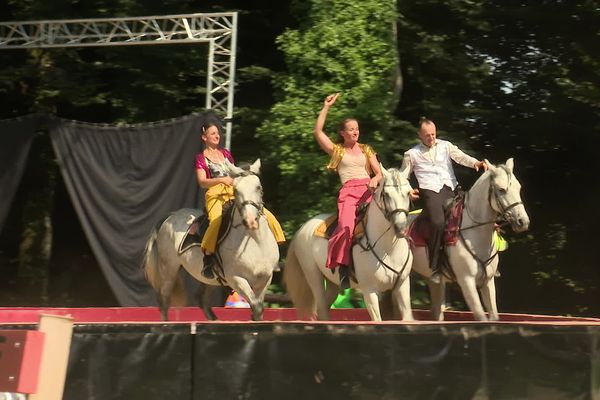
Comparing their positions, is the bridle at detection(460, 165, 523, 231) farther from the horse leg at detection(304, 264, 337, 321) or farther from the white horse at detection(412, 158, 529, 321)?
the horse leg at detection(304, 264, 337, 321)

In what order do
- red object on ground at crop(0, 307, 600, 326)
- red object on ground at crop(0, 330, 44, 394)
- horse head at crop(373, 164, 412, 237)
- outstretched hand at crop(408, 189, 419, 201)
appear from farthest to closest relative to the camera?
red object on ground at crop(0, 307, 600, 326) → outstretched hand at crop(408, 189, 419, 201) → horse head at crop(373, 164, 412, 237) → red object on ground at crop(0, 330, 44, 394)

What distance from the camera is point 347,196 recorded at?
31.4ft

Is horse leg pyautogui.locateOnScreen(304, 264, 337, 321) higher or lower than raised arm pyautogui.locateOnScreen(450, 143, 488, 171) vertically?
lower

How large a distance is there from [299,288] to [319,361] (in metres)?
3.63

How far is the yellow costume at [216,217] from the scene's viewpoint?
9781 mm

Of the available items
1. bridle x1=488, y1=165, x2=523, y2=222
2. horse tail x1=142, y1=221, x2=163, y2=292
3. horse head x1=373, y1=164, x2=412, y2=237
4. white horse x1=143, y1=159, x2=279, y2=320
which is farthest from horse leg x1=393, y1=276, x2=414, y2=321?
horse tail x1=142, y1=221, x2=163, y2=292

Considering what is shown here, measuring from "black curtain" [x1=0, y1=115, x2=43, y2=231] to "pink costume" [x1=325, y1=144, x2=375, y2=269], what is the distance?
6352 mm

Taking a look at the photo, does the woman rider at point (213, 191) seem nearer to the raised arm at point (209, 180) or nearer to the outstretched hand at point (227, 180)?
the raised arm at point (209, 180)

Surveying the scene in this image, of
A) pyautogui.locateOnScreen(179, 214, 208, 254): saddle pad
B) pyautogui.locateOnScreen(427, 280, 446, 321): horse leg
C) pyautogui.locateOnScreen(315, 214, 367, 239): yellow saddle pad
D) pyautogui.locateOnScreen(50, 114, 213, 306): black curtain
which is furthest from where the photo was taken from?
pyautogui.locateOnScreen(50, 114, 213, 306): black curtain

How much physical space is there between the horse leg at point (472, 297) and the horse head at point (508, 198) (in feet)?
2.20

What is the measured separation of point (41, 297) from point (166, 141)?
520 centimetres

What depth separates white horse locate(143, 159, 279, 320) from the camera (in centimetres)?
913

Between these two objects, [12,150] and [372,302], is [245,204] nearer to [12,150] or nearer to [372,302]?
[372,302]

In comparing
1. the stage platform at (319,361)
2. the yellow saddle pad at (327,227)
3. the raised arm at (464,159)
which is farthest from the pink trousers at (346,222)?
the stage platform at (319,361)
